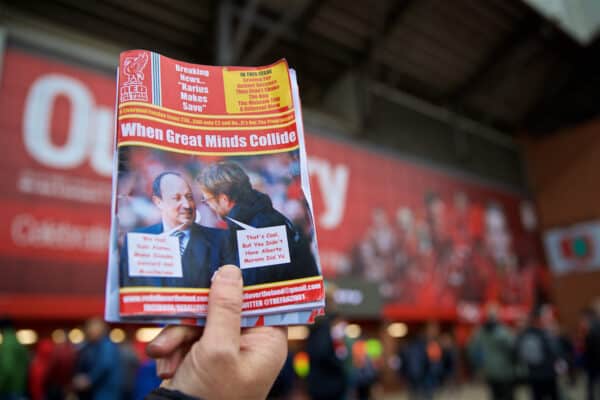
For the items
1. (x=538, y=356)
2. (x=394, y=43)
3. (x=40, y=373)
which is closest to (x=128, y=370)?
(x=40, y=373)

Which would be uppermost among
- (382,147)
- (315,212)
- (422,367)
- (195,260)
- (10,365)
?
(382,147)

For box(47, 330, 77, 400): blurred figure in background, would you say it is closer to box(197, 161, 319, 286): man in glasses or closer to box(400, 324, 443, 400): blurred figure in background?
box(400, 324, 443, 400): blurred figure in background

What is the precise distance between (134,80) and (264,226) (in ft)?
1.37

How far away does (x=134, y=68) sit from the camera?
1.01 meters

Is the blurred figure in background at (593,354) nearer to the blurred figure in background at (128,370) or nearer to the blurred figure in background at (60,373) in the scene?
the blurred figure in background at (128,370)

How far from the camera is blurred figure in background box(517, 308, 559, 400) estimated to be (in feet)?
16.9

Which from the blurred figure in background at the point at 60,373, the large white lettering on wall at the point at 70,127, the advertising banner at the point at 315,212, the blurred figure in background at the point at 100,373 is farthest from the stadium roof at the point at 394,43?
the blurred figure in background at the point at 100,373

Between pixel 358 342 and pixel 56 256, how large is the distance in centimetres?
722

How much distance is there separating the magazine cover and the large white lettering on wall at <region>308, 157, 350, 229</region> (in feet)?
36.8

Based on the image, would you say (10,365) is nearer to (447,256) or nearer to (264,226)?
(264,226)

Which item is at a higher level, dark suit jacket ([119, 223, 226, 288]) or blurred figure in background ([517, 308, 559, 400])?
dark suit jacket ([119, 223, 226, 288])

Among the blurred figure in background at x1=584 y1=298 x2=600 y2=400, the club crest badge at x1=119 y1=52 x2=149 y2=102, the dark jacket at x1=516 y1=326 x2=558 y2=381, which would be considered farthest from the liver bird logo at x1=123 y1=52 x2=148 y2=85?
the blurred figure in background at x1=584 y1=298 x2=600 y2=400

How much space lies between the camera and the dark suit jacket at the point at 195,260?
34.4 inches

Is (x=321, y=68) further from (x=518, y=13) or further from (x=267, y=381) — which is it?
(x=267, y=381)
